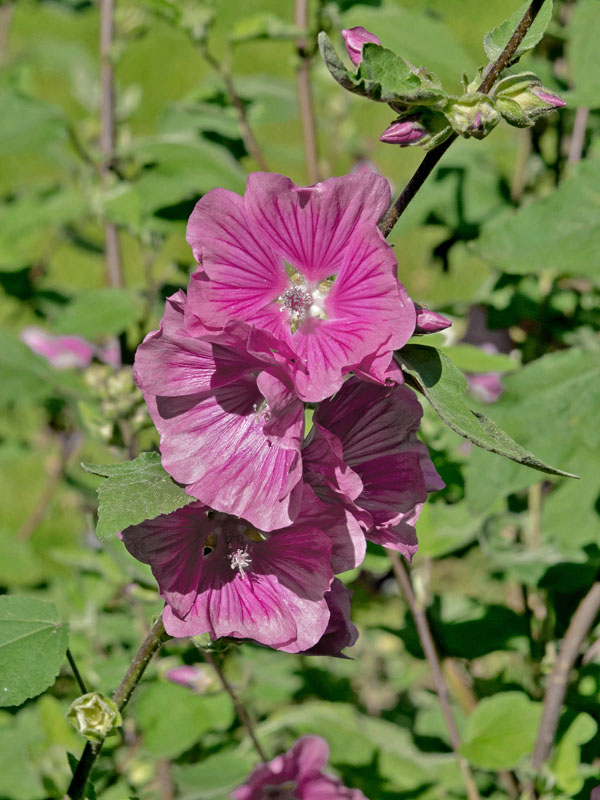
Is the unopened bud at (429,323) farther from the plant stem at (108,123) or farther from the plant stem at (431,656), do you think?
the plant stem at (108,123)

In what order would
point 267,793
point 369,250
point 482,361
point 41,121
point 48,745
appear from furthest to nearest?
point 41,121
point 48,745
point 267,793
point 482,361
point 369,250

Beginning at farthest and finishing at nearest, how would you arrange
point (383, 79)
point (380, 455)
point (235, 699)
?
point (235, 699)
point (380, 455)
point (383, 79)

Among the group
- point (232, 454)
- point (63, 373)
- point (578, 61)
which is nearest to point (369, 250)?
point (232, 454)

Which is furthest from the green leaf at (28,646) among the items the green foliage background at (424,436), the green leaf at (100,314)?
the green leaf at (100,314)

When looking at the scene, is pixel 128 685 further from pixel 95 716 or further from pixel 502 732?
pixel 502 732

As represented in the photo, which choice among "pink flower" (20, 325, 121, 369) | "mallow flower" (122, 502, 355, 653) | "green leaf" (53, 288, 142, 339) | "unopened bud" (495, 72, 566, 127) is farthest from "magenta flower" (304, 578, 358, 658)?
"pink flower" (20, 325, 121, 369)

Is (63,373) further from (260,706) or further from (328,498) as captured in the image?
(328,498)

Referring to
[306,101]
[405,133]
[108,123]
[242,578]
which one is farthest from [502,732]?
[108,123]

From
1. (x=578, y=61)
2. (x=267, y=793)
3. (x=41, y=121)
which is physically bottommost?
(x=267, y=793)
